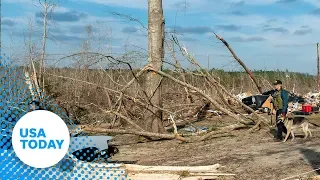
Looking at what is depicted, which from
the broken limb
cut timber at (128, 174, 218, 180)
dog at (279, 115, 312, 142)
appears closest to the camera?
cut timber at (128, 174, 218, 180)

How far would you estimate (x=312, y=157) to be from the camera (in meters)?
8.52

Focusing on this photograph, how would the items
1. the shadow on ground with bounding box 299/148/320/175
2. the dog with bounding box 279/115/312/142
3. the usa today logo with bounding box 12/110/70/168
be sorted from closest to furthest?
the usa today logo with bounding box 12/110/70/168
the shadow on ground with bounding box 299/148/320/175
the dog with bounding box 279/115/312/142

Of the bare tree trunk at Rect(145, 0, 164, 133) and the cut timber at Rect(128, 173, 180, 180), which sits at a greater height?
the bare tree trunk at Rect(145, 0, 164, 133)

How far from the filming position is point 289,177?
6871 millimetres

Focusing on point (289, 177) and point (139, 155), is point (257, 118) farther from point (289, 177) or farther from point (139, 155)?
point (289, 177)

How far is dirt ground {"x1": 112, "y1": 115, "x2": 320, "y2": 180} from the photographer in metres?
7.68

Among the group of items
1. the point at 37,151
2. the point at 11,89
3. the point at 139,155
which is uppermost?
the point at 11,89

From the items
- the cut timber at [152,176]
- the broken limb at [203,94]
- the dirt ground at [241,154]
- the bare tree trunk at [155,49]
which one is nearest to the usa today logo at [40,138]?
the cut timber at [152,176]

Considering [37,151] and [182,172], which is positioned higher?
[37,151]

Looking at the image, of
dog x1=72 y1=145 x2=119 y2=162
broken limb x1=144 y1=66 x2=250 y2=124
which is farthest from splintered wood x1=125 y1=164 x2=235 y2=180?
broken limb x1=144 y1=66 x2=250 y2=124

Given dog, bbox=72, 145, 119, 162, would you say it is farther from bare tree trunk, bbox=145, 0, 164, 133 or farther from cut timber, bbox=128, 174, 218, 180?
bare tree trunk, bbox=145, 0, 164, 133

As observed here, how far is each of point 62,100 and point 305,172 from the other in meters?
8.00

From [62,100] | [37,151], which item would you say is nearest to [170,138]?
[62,100]

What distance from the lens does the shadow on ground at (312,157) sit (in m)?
7.67
